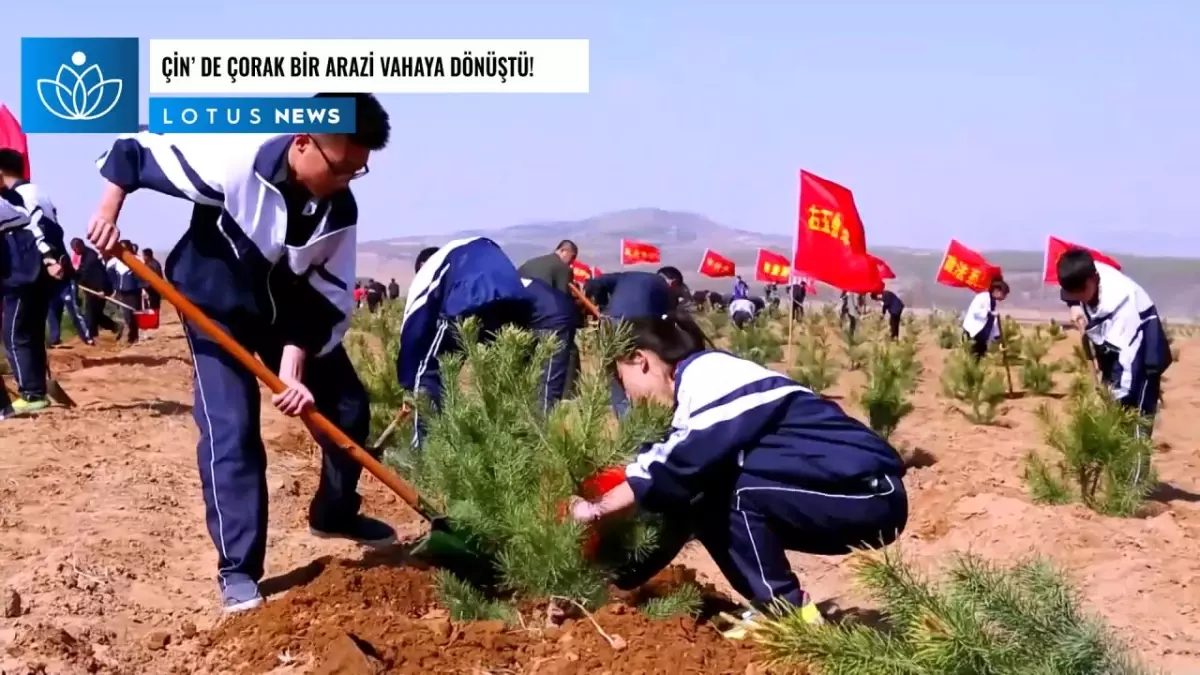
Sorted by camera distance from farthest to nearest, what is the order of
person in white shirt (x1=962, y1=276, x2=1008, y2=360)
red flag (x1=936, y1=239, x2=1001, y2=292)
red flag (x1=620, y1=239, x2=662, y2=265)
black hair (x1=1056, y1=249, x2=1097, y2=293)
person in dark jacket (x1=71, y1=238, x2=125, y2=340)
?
red flag (x1=620, y1=239, x2=662, y2=265) < red flag (x1=936, y1=239, x2=1001, y2=292) < person in dark jacket (x1=71, y1=238, x2=125, y2=340) < person in white shirt (x1=962, y1=276, x2=1008, y2=360) < black hair (x1=1056, y1=249, x2=1097, y2=293)

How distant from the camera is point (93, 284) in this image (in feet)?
56.6

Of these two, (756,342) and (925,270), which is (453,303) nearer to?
(756,342)

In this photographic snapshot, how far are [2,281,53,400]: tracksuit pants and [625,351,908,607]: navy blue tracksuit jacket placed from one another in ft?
19.1

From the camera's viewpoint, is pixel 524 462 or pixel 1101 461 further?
pixel 1101 461

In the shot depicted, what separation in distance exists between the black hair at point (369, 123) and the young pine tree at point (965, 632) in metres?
1.99

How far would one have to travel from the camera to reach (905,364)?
472 inches

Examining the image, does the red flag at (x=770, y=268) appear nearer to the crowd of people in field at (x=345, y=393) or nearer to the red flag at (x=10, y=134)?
the red flag at (x=10, y=134)

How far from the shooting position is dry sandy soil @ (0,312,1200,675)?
360cm

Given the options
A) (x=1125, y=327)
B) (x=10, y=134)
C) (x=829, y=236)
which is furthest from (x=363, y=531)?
(x=10, y=134)

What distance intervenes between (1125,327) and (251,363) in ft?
15.9

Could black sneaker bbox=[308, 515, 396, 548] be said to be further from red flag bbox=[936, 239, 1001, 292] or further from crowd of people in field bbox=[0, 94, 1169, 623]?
red flag bbox=[936, 239, 1001, 292]

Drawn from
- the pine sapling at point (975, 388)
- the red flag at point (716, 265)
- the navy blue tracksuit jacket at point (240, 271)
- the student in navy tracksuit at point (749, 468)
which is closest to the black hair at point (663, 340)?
the student in navy tracksuit at point (749, 468)

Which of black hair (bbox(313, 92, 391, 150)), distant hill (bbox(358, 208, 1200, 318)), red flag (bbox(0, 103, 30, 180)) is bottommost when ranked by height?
distant hill (bbox(358, 208, 1200, 318))

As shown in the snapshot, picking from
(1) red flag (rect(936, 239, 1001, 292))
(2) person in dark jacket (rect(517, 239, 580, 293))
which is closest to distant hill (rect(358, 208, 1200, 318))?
(1) red flag (rect(936, 239, 1001, 292))
